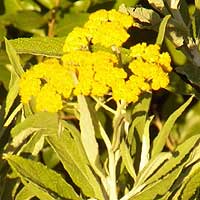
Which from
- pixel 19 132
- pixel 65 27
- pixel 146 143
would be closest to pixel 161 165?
pixel 146 143

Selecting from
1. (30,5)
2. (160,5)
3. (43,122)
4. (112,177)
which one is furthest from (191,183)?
(30,5)

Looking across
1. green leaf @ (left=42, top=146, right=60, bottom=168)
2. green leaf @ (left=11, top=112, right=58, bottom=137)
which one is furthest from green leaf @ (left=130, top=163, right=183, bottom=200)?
green leaf @ (left=42, top=146, right=60, bottom=168)

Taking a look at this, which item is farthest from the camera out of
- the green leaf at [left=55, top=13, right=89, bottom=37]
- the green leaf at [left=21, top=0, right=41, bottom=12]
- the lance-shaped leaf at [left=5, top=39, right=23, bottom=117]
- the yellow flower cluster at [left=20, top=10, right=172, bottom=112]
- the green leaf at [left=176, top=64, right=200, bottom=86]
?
the green leaf at [left=21, top=0, right=41, bottom=12]

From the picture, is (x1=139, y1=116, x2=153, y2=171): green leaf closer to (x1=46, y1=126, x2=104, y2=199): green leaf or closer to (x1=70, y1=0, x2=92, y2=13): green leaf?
(x1=46, y1=126, x2=104, y2=199): green leaf

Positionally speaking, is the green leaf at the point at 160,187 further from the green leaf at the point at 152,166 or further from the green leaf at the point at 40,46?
the green leaf at the point at 40,46

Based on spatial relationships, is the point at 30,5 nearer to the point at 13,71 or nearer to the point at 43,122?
the point at 13,71

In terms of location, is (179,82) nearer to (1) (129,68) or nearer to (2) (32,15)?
(1) (129,68)

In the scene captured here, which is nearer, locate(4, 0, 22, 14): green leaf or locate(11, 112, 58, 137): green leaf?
locate(11, 112, 58, 137): green leaf
